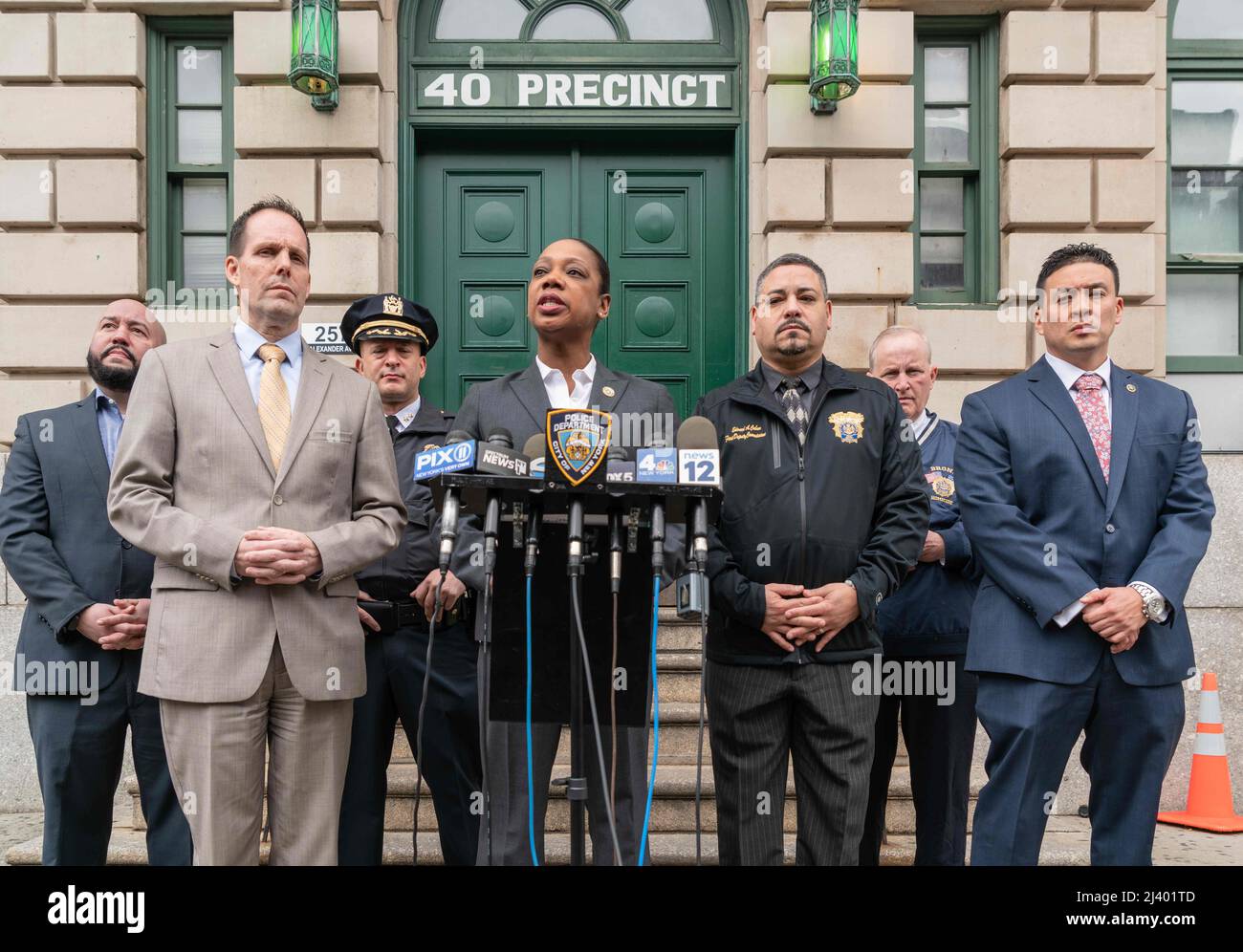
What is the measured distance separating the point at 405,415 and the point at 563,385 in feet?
4.58

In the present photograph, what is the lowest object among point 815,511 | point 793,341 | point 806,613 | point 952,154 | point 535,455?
point 806,613

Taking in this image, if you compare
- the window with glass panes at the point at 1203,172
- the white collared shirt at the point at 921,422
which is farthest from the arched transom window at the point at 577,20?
the white collared shirt at the point at 921,422

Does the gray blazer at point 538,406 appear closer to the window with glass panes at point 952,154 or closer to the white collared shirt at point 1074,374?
the white collared shirt at point 1074,374

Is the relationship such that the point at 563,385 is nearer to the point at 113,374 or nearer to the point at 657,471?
the point at 657,471

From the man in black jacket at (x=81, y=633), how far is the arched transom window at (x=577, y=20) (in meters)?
4.71

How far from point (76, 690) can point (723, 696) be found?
2665mm

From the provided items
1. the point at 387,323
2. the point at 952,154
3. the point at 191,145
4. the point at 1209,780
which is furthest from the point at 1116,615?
the point at 191,145

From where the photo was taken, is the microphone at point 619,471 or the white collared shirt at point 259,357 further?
the white collared shirt at point 259,357

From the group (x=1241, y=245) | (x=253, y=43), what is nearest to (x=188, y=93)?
(x=253, y=43)

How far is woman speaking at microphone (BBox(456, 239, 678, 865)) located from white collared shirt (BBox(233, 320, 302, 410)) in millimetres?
598

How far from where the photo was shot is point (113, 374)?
4852mm

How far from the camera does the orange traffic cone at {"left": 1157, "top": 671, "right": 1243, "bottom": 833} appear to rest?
7000 mm

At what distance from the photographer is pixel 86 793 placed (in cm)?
474

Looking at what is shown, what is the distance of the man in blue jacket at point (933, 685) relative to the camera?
5.01 m
